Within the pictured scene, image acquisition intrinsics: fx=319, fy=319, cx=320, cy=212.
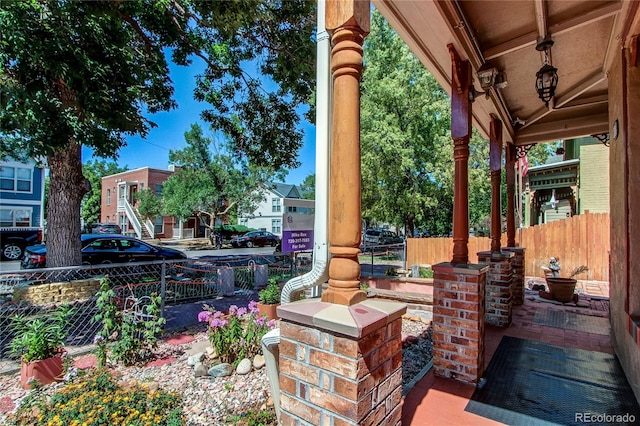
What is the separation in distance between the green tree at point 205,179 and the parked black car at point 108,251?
9416 mm

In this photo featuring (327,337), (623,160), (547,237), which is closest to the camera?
(327,337)

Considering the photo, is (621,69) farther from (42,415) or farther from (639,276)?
(42,415)

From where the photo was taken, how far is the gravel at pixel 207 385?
2.54 m

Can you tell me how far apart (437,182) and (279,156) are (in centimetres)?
683

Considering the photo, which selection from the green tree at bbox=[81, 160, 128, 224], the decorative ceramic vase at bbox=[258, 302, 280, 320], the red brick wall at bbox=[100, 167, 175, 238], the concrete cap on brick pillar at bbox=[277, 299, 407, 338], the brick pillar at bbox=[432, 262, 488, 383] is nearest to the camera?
the concrete cap on brick pillar at bbox=[277, 299, 407, 338]

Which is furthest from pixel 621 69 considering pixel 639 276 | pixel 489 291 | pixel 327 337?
pixel 327 337

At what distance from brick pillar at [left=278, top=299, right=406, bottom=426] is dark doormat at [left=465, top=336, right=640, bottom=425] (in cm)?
132

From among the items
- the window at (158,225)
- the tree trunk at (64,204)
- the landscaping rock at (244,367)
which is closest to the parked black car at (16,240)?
the tree trunk at (64,204)

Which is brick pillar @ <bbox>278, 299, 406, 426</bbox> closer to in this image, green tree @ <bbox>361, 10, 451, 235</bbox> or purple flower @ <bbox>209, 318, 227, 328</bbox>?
purple flower @ <bbox>209, 318, 227, 328</bbox>

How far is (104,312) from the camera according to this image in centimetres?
363

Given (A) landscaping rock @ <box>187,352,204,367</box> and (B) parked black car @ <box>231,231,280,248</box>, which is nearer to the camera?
(A) landscaping rock @ <box>187,352,204,367</box>

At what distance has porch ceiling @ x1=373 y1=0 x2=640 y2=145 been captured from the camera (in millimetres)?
2447

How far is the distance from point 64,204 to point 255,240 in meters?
14.9

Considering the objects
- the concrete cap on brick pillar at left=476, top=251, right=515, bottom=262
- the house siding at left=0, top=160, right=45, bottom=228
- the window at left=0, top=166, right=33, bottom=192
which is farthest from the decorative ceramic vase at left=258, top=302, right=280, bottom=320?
the window at left=0, top=166, right=33, bottom=192
